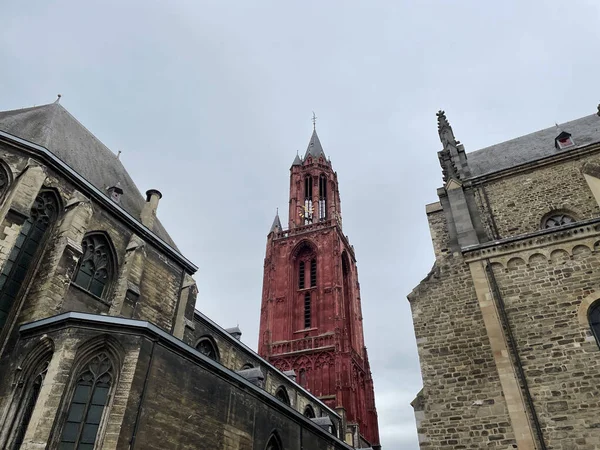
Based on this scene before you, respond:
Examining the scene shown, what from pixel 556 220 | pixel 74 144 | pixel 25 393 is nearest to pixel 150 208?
pixel 74 144

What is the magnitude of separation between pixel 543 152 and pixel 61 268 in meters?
14.7

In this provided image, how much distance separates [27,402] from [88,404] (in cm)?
149

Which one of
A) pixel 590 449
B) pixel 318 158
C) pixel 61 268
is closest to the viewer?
pixel 590 449

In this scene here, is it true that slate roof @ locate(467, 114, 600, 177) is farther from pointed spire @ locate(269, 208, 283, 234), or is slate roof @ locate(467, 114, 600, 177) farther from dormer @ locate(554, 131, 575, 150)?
pointed spire @ locate(269, 208, 283, 234)

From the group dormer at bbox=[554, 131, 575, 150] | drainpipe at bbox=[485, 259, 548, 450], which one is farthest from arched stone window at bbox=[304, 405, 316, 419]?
dormer at bbox=[554, 131, 575, 150]

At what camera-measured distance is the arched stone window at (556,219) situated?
1158cm

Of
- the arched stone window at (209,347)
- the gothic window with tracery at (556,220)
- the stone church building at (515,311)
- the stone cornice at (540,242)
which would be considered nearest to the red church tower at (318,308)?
the arched stone window at (209,347)

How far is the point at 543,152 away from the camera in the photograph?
13.5 m

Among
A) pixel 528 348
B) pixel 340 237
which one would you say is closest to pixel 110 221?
pixel 528 348

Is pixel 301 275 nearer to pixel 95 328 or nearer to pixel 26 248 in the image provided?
pixel 26 248

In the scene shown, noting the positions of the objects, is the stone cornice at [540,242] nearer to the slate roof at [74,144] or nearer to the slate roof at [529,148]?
the slate roof at [529,148]

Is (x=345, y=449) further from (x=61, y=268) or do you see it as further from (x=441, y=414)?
(x=61, y=268)

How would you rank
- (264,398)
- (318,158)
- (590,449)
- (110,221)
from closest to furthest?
1. (590,449)
2. (264,398)
3. (110,221)
4. (318,158)

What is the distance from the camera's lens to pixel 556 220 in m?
11.7
